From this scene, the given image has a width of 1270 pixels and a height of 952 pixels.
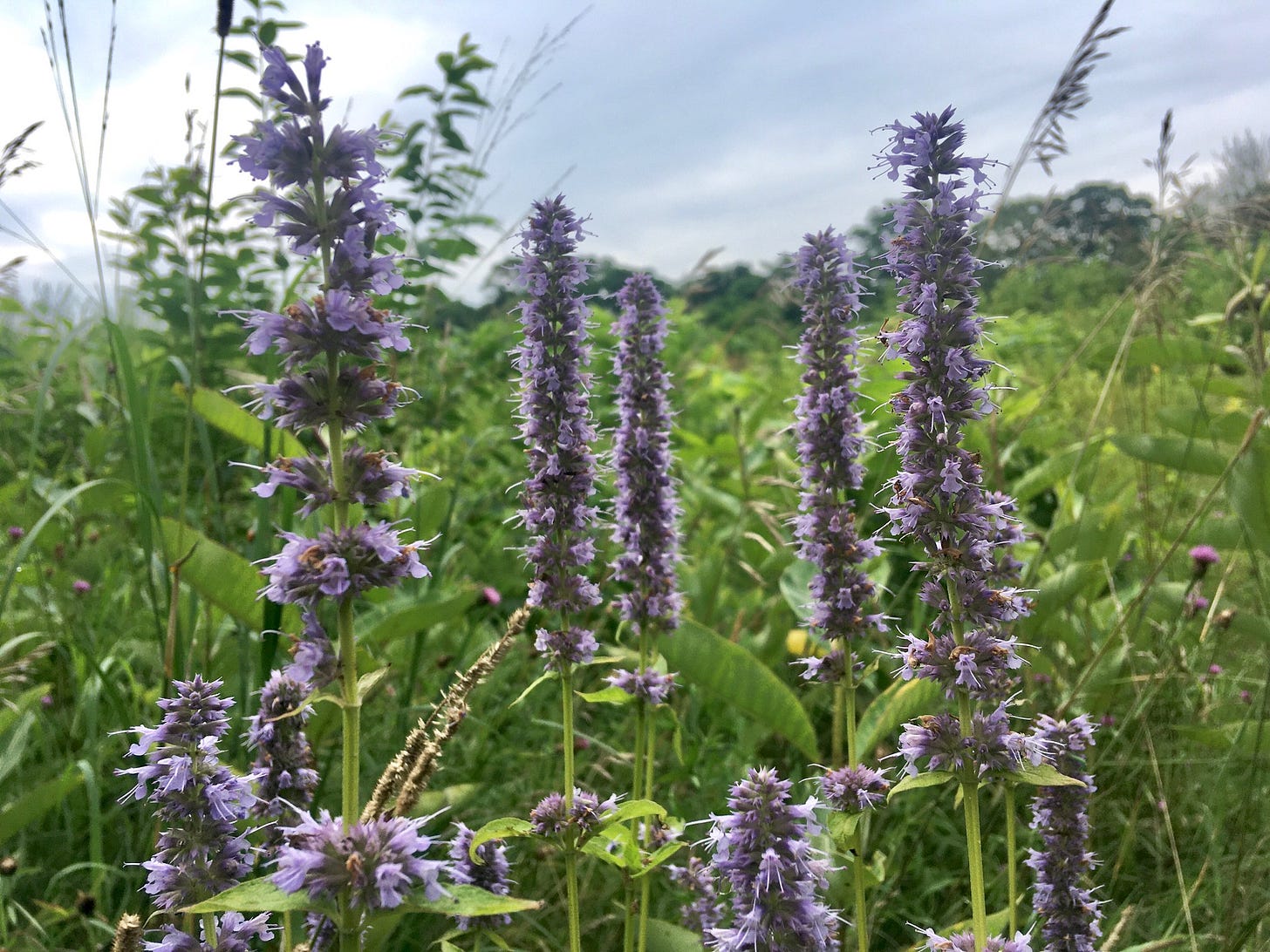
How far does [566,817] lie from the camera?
2.60m

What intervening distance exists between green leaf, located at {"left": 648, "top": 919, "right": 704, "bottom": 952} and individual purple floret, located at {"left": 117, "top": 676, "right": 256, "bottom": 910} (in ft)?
4.32

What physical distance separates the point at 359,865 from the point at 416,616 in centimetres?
227

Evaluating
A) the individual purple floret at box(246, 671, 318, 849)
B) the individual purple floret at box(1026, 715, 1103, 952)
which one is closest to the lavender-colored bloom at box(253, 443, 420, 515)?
the individual purple floret at box(246, 671, 318, 849)

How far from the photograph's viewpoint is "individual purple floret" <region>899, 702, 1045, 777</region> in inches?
78.3

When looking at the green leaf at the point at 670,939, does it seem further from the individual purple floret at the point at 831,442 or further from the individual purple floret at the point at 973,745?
the individual purple floret at the point at 973,745

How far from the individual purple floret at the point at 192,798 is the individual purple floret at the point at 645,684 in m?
1.41

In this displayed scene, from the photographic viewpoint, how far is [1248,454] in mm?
4234

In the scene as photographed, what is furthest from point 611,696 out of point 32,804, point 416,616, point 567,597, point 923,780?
point 32,804

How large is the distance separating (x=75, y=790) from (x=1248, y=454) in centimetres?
557

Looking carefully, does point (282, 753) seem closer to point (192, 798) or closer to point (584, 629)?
point (192, 798)

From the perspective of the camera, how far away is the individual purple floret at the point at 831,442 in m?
2.89

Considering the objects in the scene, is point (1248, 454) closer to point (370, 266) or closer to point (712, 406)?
point (370, 266)

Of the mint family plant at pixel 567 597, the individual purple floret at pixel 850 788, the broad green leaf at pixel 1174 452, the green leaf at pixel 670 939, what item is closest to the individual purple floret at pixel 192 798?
the mint family plant at pixel 567 597

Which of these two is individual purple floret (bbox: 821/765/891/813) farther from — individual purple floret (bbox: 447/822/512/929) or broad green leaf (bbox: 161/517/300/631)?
broad green leaf (bbox: 161/517/300/631)
